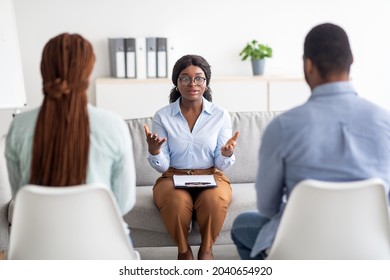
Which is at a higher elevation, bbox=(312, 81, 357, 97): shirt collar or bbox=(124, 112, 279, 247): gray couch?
bbox=(312, 81, 357, 97): shirt collar

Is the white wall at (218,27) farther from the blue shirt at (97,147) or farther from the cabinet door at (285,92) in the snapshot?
the blue shirt at (97,147)

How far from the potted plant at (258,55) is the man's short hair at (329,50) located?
3.16 meters

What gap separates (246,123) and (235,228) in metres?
1.22

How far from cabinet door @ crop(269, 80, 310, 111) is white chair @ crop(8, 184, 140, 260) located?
10.2 feet

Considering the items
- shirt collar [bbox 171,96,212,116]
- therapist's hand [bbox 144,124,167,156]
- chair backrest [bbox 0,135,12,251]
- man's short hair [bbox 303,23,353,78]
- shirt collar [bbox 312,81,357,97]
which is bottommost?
chair backrest [bbox 0,135,12,251]

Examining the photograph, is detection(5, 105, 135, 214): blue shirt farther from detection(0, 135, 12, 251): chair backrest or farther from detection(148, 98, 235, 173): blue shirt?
detection(0, 135, 12, 251): chair backrest

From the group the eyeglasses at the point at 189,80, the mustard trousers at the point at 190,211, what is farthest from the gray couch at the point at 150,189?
the eyeglasses at the point at 189,80

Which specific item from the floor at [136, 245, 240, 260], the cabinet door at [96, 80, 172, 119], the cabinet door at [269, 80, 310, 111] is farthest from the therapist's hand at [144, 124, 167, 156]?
the cabinet door at [269, 80, 310, 111]

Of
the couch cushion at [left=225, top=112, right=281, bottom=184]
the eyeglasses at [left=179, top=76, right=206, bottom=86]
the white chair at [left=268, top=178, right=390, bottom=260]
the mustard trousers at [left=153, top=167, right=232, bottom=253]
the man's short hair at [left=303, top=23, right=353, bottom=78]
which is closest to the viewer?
the white chair at [left=268, top=178, right=390, bottom=260]

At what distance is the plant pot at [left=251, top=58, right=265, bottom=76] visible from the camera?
509cm

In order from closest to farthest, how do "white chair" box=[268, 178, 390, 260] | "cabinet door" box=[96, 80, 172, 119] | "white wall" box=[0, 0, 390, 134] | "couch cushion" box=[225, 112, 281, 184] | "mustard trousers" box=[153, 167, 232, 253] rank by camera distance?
"white chair" box=[268, 178, 390, 260] → "mustard trousers" box=[153, 167, 232, 253] → "couch cushion" box=[225, 112, 281, 184] → "cabinet door" box=[96, 80, 172, 119] → "white wall" box=[0, 0, 390, 134]

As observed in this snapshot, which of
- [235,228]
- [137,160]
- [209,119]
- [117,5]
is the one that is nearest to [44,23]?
[117,5]

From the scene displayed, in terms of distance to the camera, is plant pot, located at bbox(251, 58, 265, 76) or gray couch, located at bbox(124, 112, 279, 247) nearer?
gray couch, located at bbox(124, 112, 279, 247)
